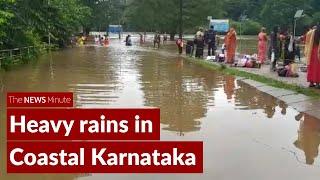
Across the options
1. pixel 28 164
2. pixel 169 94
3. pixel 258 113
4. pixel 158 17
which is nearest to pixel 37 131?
pixel 28 164

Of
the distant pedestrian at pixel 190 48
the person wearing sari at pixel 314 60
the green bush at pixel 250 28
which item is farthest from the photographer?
the green bush at pixel 250 28

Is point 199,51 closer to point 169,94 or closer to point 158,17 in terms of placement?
point 169,94

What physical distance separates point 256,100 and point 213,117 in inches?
107

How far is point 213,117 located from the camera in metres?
10.8

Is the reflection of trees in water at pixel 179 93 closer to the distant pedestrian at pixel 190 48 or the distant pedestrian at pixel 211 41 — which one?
the distant pedestrian at pixel 211 41

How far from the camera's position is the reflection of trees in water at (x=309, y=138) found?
7.94 metres

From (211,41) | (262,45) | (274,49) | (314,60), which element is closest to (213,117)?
(314,60)

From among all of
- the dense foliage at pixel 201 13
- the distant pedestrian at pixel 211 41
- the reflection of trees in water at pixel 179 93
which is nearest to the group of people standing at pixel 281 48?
the reflection of trees in water at pixel 179 93

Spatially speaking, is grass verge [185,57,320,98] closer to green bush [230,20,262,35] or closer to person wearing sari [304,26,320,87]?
person wearing sari [304,26,320,87]

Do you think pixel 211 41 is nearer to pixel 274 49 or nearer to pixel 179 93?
pixel 274 49

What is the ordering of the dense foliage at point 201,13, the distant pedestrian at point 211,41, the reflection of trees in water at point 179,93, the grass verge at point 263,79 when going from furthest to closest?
the dense foliage at point 201,13, the distant pedestrian at point 211,41, the grass verge at point 263,79, the reflection of trees in water at point 179,93

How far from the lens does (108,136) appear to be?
265 inches

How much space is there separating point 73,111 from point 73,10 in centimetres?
3819

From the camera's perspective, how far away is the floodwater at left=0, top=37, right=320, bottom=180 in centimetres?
706
